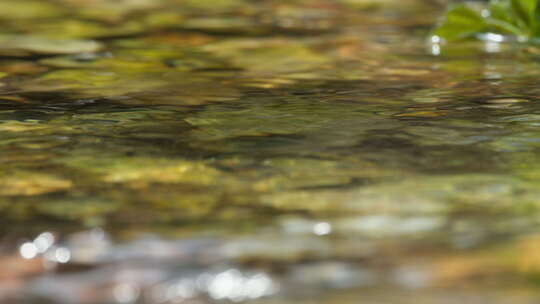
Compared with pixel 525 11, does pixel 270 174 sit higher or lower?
lower

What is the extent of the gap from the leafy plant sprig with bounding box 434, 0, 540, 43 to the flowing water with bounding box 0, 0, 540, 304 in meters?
0.10

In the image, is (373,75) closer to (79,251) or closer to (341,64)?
(341,64)

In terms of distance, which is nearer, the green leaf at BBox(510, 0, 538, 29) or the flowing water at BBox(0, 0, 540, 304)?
the flowing water at BBox(0, 0, 540, 304)

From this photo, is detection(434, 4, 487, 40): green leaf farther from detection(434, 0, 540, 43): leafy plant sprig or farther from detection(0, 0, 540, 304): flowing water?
detection(0, 0, 540, 304): flowing water

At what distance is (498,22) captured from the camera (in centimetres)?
181

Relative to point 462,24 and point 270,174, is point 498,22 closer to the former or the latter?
point 462,24

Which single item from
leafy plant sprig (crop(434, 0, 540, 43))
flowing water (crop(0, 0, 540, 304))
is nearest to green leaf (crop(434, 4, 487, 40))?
leafy plant sprig (crop(434, 0, 540, 43))

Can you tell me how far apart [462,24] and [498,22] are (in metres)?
0.07

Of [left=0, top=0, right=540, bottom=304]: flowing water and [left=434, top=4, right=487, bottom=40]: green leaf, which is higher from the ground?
[left=434, top=4, right=487, bottom=40]: green leaf

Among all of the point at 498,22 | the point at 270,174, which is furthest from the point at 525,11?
the point at 270,174

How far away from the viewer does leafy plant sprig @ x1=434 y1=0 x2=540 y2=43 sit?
1756mm

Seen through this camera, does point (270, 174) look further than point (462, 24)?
No

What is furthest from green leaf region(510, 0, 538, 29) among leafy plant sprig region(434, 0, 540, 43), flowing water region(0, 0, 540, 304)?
flowing water region(0, 0, 540, 304)

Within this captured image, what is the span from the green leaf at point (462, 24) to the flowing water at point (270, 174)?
10cm
